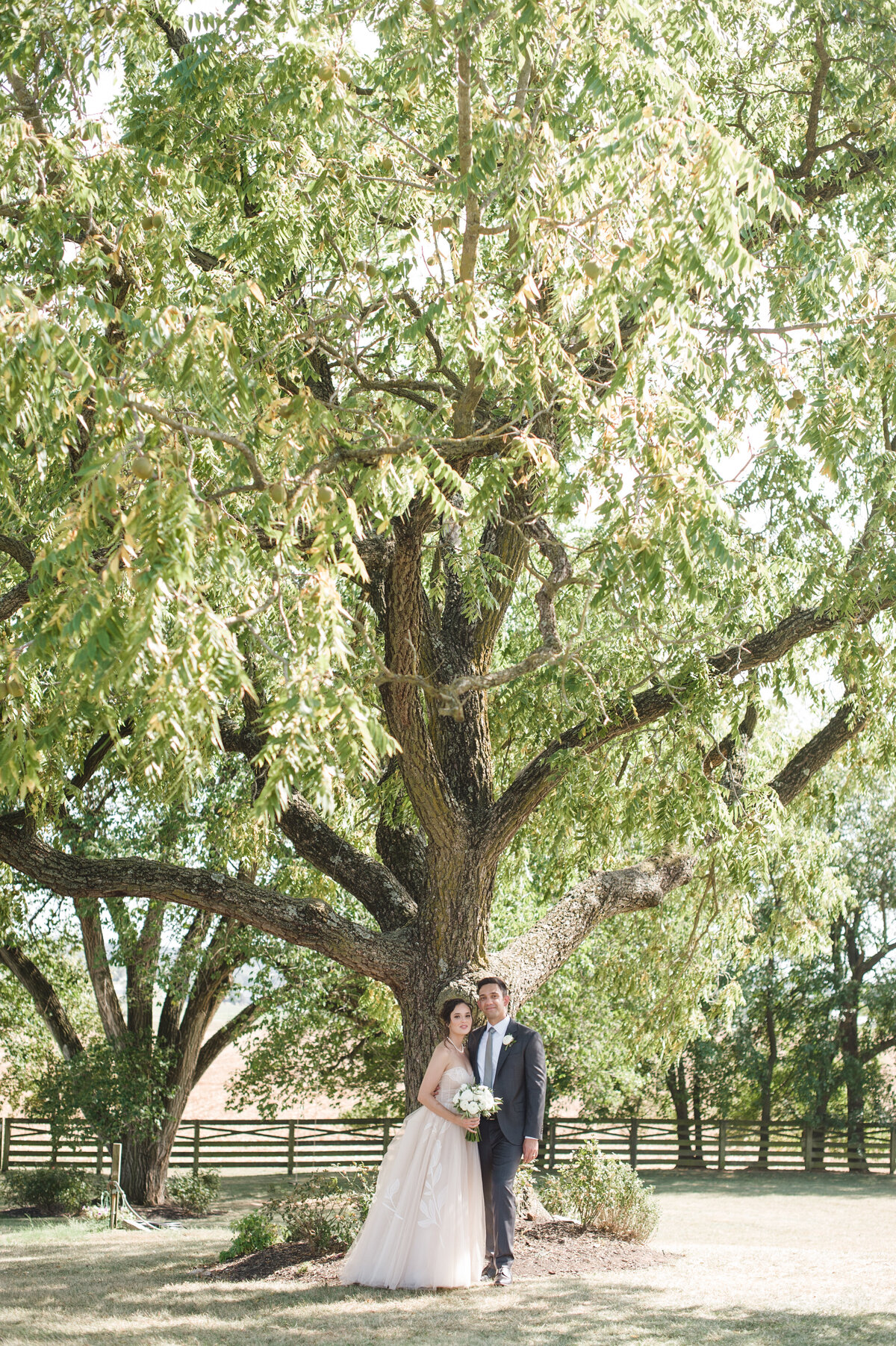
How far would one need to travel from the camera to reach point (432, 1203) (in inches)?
→ 275

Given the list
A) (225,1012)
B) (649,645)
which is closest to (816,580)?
(649,645)

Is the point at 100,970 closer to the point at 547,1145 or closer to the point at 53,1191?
the point at 53,1191

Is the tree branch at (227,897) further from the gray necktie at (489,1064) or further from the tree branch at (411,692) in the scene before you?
the gray necktie at (489,1064)

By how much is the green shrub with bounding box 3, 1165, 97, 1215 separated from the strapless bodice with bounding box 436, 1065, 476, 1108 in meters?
9.17

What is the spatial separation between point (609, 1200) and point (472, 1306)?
8.05 ft

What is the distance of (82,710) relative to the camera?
6363mm

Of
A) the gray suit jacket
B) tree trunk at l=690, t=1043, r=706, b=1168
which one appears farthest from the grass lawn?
tree trunk at l=690, t=1043, r=706, b=1168

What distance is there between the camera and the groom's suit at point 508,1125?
7.11m

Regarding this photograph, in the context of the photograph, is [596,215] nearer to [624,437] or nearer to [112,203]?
[624,437]

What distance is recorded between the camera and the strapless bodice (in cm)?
737

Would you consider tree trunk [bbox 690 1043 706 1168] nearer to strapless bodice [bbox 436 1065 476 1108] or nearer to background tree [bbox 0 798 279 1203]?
background tree [bbox 0 798 279 1203]

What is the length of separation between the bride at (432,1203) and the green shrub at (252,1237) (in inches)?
57.3

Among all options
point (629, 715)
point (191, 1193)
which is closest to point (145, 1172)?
point (191, 1193)

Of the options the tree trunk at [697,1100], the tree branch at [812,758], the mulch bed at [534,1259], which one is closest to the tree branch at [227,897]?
the mulch bed at [534,1259]
